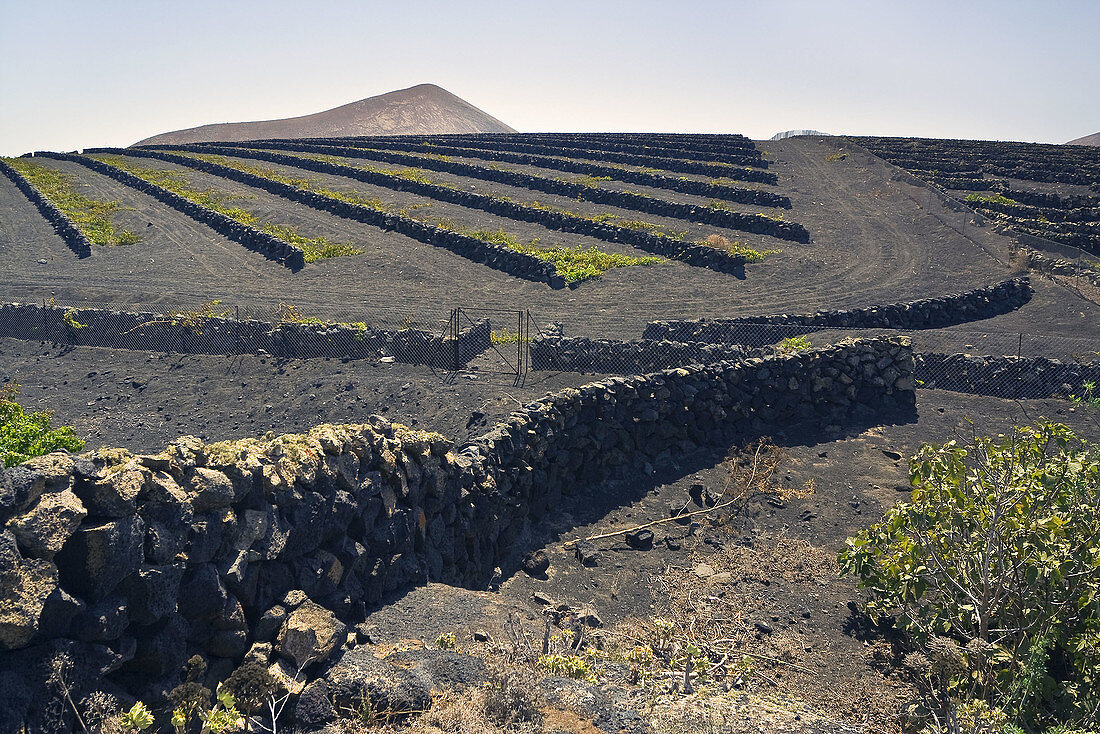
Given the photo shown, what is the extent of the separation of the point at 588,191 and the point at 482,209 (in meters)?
7.59

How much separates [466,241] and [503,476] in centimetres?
2655

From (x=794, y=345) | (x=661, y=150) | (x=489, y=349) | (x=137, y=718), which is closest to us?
(x=137, y=718)

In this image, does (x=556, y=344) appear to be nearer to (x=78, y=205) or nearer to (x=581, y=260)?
(x=581, y=260)

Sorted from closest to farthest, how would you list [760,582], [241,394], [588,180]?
1. [760,582]
2. [241,394]
3. [588,180]

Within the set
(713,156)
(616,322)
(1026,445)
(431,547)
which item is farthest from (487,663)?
(713,156)

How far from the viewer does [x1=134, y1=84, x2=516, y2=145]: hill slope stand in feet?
441

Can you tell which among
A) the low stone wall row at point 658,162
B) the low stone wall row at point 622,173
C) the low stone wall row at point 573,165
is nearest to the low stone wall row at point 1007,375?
the low stone wall row at point 622,173

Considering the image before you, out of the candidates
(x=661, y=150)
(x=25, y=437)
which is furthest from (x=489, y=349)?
(x=661, y=150)

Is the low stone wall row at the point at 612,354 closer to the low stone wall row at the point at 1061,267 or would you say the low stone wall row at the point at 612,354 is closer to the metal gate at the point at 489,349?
the metal gate at the point at 489,349

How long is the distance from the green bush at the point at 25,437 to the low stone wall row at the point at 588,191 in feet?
121

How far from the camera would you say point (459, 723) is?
6.77 metres

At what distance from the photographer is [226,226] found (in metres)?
43.4

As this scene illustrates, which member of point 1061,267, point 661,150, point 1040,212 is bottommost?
point 1061,267

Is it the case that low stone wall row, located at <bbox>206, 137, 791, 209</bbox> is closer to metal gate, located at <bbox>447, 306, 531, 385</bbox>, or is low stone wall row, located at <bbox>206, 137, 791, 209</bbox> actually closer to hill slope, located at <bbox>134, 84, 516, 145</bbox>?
metal gate, located at <bbox>447, 306, 531, 385</bbox>
